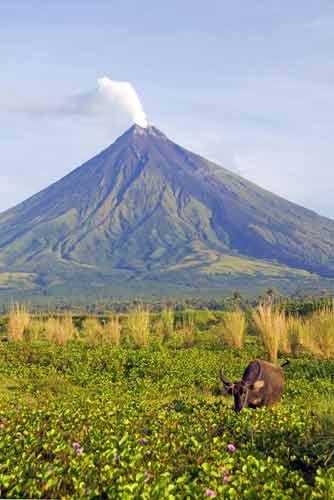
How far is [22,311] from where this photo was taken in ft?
61.1

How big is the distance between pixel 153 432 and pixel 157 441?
0.43 meters

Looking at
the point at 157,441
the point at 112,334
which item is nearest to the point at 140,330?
the point at 112,334

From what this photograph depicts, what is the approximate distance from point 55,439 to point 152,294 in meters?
123

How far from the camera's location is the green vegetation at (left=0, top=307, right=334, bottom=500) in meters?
4.97

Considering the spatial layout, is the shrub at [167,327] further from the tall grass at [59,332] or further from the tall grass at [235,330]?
the tall grass at [59,332]

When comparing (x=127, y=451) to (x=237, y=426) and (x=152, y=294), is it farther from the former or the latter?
(x=152, y=294)

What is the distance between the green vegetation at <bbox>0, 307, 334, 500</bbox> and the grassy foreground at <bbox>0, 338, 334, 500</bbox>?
0.01 meters

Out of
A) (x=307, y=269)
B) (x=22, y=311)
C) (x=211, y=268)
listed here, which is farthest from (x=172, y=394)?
(x=307, y=269)

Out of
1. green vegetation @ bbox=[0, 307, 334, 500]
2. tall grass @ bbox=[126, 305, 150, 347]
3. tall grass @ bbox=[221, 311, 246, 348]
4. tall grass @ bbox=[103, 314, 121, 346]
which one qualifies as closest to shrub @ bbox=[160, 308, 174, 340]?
tall grass @ bbox=[103, 314, 121, 346]

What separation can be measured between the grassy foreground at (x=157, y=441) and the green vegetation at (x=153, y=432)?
0.05ft

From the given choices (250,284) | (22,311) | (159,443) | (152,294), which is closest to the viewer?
(159,443)

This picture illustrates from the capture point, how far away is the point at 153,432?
21.8 ft

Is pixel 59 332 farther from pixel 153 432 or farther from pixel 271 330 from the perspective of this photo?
pixel 153 432

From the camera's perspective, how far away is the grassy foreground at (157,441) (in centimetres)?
493
